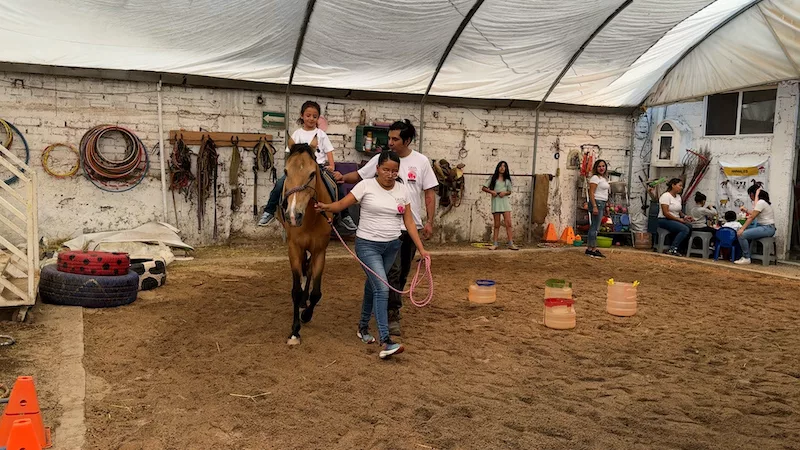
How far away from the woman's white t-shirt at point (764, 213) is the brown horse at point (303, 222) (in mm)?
8185

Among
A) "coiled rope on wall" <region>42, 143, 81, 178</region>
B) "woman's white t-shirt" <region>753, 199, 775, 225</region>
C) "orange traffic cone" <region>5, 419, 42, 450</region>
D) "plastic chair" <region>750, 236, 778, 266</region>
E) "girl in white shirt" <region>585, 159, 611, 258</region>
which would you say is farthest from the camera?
"girl in white shirt" <region>585, 159, 611, 258</region>

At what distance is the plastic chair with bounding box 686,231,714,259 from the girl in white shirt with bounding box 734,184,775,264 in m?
0.63

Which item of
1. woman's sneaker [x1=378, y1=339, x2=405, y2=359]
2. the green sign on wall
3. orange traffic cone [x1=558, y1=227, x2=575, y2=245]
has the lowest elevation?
woman's sneaker [x1=378, y1=339, x2=405, y2=359]

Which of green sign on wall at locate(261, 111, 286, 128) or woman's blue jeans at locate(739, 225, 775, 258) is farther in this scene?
green sign on wall at locate(261, 111, 286, 128)

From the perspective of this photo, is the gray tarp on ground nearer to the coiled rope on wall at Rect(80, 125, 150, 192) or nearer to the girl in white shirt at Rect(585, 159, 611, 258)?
the coiled rope on wall at Rect(80, 125, 150, 192)

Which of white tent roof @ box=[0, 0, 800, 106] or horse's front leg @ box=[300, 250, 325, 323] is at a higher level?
A: white tent roof @ box=[0, 0, 800, 106]

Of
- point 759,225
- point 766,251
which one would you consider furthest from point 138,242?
point 766,251

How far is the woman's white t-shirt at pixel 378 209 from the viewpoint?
4.61 metres

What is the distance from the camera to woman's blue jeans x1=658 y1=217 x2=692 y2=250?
11.2 metres

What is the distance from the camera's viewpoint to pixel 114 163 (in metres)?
9.35

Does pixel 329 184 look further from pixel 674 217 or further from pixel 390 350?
pixel 674 217

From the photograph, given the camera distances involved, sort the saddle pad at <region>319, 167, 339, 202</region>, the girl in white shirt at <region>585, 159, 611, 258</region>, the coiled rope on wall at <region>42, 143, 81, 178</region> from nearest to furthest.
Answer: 1. the saddle pad at <region>319, 167, 339, 202</region>
2. the coiled rope on wall at <region>42, 143, 81, 178</region>
3. the girl in white shirt at <region>585, 159, 611, 258</region>

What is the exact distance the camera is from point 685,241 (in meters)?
11.5

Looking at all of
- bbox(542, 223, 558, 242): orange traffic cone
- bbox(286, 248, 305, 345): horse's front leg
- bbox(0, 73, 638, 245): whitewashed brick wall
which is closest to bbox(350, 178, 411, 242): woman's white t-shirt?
bbox(286, 248, 305, 345): horse's front leg
